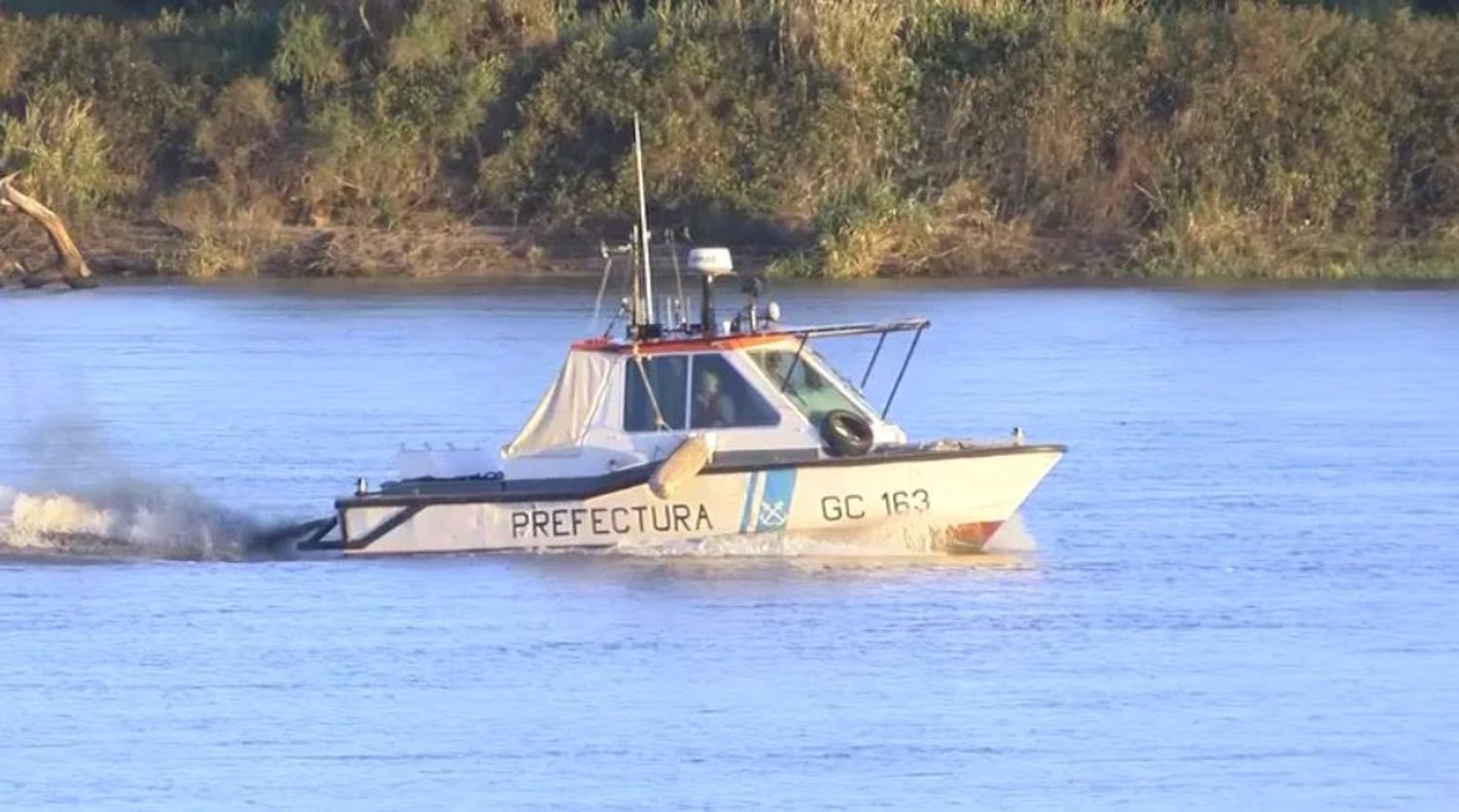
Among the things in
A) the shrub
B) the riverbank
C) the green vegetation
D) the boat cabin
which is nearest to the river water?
the boat cabin

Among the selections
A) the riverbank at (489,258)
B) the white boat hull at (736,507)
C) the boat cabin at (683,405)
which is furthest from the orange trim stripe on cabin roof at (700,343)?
the riverbank at (489,258)

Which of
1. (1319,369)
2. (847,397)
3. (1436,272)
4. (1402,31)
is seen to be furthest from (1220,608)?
(1402,31)

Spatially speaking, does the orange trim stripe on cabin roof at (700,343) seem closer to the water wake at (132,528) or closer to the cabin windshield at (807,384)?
the cabin windshield at (807,384)

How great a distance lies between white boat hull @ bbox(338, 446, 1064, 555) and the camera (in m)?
22.2

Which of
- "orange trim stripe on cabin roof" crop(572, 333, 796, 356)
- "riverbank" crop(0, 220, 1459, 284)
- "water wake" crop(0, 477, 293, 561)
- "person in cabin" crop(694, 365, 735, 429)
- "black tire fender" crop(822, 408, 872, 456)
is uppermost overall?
"orange trim stripe on cabin roof" crop(572, 333, 796, 356)

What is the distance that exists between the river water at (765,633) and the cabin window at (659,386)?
0.94 m

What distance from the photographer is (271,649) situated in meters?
20.2

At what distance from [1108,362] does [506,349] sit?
6.79 m

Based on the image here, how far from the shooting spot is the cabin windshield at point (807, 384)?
2252cm

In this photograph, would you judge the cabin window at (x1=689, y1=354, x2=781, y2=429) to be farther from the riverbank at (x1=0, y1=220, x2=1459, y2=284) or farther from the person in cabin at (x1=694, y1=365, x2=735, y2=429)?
the riverbank at (x1=0, y1=220, x2=1459, y2=284)

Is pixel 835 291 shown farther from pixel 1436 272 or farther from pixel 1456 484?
pixel 1456 484

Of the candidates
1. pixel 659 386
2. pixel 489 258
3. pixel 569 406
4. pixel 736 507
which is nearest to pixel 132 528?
pixel 569 406

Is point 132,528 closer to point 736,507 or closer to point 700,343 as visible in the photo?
point 700,343

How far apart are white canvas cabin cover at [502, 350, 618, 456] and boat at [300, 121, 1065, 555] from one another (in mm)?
13
